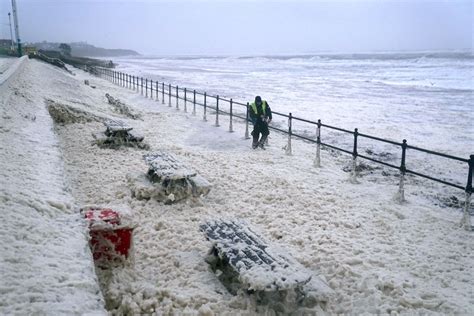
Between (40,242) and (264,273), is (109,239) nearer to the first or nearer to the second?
(40,242)

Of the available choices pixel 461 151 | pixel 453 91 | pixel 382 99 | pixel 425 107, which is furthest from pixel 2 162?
pixel 453 91

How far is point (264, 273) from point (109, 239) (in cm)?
150

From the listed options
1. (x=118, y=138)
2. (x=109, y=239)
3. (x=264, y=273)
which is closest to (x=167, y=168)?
(x=109, y=239)

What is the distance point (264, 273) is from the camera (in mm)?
3828

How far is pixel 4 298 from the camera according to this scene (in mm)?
2787

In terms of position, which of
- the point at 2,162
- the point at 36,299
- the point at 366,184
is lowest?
the point at 366,184

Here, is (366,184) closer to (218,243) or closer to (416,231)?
(416,231)

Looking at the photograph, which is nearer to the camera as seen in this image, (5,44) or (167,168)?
(167,168)

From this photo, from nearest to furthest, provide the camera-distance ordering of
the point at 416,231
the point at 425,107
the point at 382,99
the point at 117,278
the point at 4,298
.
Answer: the point at 4,298
the point at 117,278
the point at 416,231
the point at 425,107
the point at 382,99

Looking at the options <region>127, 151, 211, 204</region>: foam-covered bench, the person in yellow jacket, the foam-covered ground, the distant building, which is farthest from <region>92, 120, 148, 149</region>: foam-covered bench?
the distant building

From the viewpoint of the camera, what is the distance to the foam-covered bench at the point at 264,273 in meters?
3.73

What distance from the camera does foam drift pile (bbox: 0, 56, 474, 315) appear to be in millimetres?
3631

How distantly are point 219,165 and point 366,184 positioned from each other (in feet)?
9.61

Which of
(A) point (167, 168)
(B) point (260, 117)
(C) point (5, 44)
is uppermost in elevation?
(C) point (5, 44)
